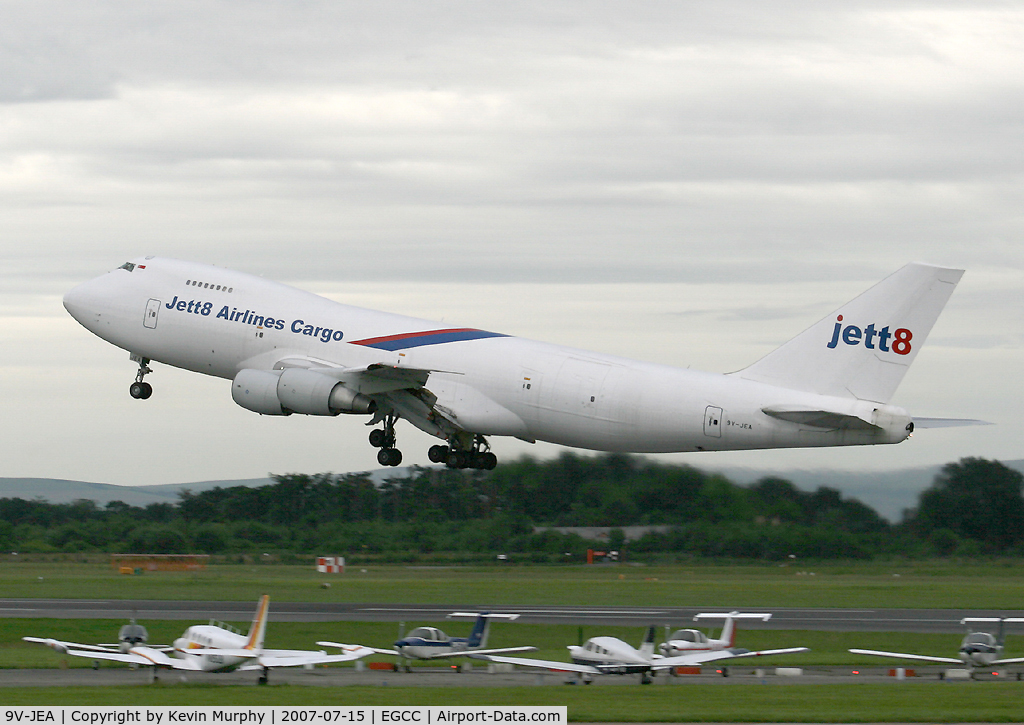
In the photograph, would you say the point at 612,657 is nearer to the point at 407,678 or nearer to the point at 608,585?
the point at 407,678

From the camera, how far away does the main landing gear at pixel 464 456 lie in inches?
2021

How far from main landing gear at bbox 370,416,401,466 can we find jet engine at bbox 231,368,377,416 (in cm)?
162

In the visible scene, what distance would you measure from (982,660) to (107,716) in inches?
1078

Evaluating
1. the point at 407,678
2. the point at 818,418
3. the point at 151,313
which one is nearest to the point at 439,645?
the point at 407,678

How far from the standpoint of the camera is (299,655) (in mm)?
42250

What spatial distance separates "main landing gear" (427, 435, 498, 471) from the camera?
51.3m

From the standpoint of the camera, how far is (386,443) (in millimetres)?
50625

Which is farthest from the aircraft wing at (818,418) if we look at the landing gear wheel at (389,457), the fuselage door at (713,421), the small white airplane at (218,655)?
the small white airplane at (218,655)

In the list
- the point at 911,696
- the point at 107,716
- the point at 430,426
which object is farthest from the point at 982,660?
the point at 107,716

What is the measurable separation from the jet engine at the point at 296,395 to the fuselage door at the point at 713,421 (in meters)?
11.9

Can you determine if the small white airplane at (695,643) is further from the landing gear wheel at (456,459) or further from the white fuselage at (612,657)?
the landing gear wheel at (456,459)

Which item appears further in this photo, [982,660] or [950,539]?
[950,539]

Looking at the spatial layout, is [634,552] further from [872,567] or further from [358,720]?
[358,720]

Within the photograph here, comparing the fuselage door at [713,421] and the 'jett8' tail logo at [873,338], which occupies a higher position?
the 'jett8' tail logo at [873,338]
